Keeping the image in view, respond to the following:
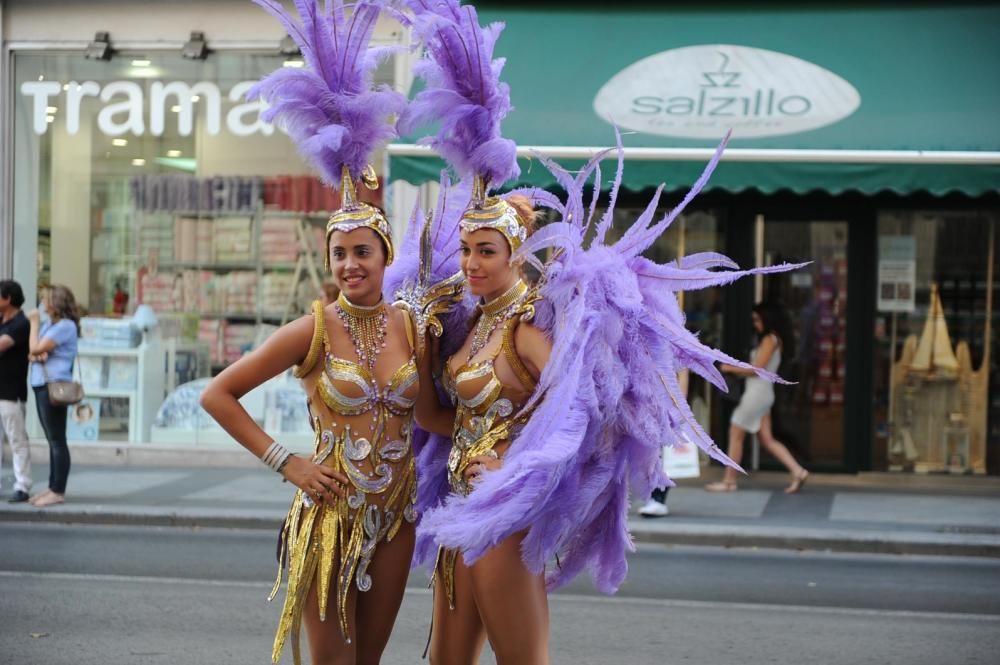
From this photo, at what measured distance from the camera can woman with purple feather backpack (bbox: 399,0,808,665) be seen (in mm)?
4137

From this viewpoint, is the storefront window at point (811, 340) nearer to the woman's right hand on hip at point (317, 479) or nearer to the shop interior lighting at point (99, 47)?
the shop interior lighting at point (99, 47)

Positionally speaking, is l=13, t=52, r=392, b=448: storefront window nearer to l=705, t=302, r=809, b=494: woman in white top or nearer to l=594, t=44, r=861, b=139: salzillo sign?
l=594, t=44, r=861, b=139: salzillo sign

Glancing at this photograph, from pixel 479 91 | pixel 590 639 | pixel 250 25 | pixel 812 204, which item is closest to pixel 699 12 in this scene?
pixel 812 204

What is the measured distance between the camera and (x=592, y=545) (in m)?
4.55

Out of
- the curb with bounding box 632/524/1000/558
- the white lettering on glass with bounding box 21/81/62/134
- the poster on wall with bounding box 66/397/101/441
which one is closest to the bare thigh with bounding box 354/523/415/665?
the curb with bounding box 632/524/1000/558

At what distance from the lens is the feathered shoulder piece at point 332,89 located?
418 centimetres

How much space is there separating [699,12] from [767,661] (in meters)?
8.13

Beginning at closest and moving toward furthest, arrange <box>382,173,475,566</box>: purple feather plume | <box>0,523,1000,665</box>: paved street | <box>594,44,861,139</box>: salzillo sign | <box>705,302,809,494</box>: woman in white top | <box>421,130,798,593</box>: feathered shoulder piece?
<box>421,130,798,593</box>: feathered shoulder piece
<box>382,173,475,566</box>: purple feather plume
<box>0,523,1000,665</box>: paved street
<box>705,302,809,494</box>: woman in white top
<box>594,44,861,139</box>: salzillo sign

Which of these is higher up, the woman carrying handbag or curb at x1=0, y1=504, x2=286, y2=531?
the woman carrying handbag

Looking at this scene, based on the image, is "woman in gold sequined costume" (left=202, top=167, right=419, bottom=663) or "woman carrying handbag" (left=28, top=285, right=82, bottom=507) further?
"woman carrying handbag" (left=28, top=285, right=82, bottom=507)

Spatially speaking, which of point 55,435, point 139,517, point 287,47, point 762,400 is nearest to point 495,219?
point 139,517

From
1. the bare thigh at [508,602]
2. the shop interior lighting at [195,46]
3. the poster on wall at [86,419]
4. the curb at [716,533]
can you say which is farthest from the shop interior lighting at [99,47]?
the bare thigh at [508,602]

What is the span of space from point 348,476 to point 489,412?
0.47m

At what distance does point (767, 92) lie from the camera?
505 inches
